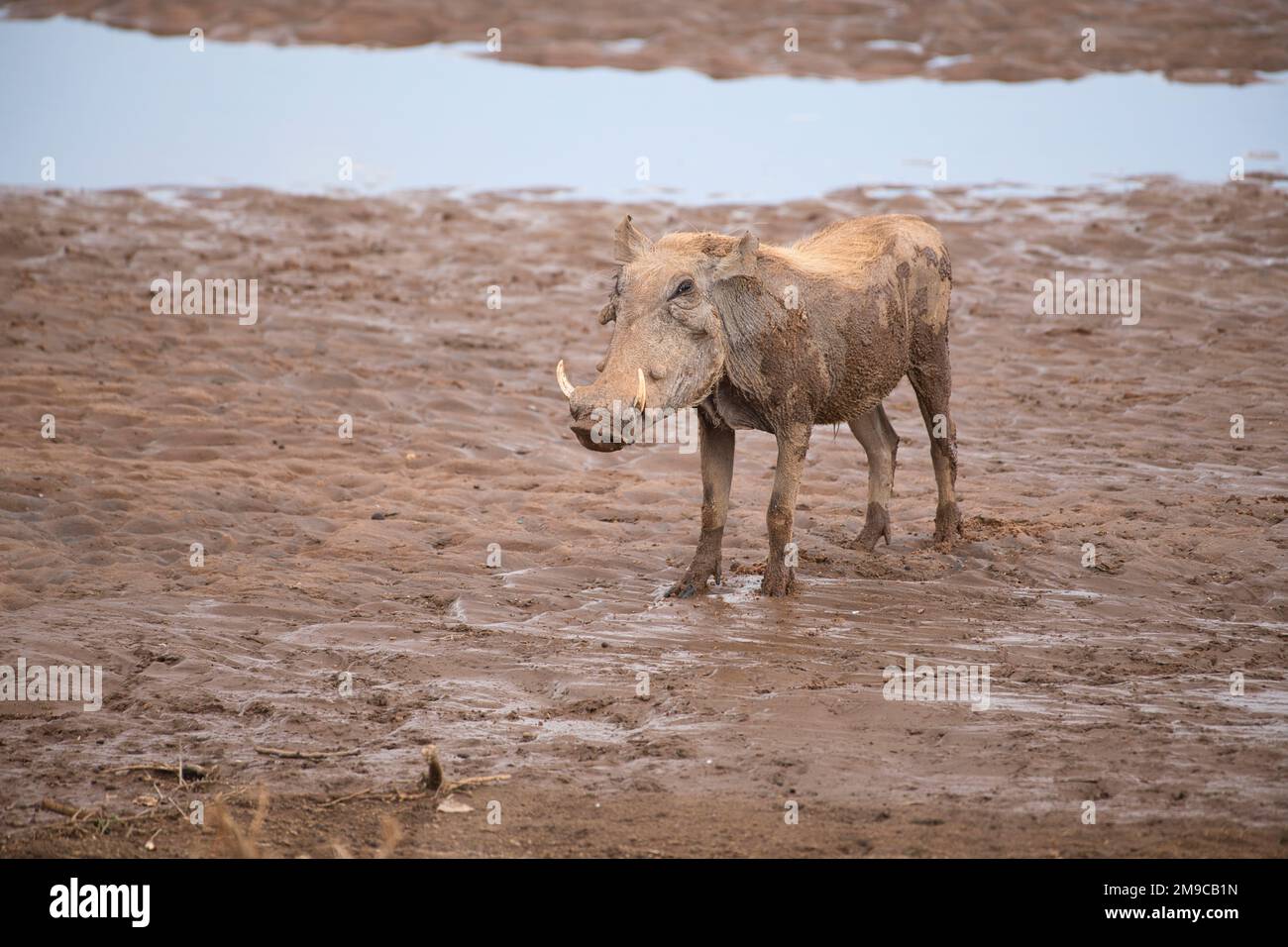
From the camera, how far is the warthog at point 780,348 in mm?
8492

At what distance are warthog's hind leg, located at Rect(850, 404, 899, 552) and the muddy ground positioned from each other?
0.27m

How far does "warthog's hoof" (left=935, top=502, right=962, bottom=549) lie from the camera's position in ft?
33.5

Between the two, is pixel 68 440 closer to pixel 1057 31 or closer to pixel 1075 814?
pixel 1075 814

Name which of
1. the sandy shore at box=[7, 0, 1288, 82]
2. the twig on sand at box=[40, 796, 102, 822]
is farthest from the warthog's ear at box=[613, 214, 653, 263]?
the sandy shore at box=[7, 0, 1288, 82]

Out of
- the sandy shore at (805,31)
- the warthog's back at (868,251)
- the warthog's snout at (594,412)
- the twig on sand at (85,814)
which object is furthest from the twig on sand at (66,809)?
the sandy shore at (805,31)

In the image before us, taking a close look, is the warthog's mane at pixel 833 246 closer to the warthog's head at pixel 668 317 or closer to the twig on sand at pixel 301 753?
the warthog's head at pixel 668 317

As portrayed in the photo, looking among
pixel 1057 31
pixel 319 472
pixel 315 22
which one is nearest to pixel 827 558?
pixel 319 472

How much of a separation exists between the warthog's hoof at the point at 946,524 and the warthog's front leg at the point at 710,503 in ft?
5.66

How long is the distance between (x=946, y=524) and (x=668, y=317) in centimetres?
283

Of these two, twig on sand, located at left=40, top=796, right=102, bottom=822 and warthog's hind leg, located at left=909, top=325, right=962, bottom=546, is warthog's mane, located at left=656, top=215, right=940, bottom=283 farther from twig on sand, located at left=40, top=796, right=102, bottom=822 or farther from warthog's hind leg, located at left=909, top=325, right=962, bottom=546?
twig on sand, located at left=40, top=796, right=102, bottom=822

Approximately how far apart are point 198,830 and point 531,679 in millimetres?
2183

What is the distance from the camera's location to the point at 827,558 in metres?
9.99

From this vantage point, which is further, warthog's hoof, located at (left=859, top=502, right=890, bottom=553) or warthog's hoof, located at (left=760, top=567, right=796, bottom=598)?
warthog's hoof, located at (left=859, top=502, right=890, bottom=553)

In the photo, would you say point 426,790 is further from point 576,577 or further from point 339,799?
point 576,577
